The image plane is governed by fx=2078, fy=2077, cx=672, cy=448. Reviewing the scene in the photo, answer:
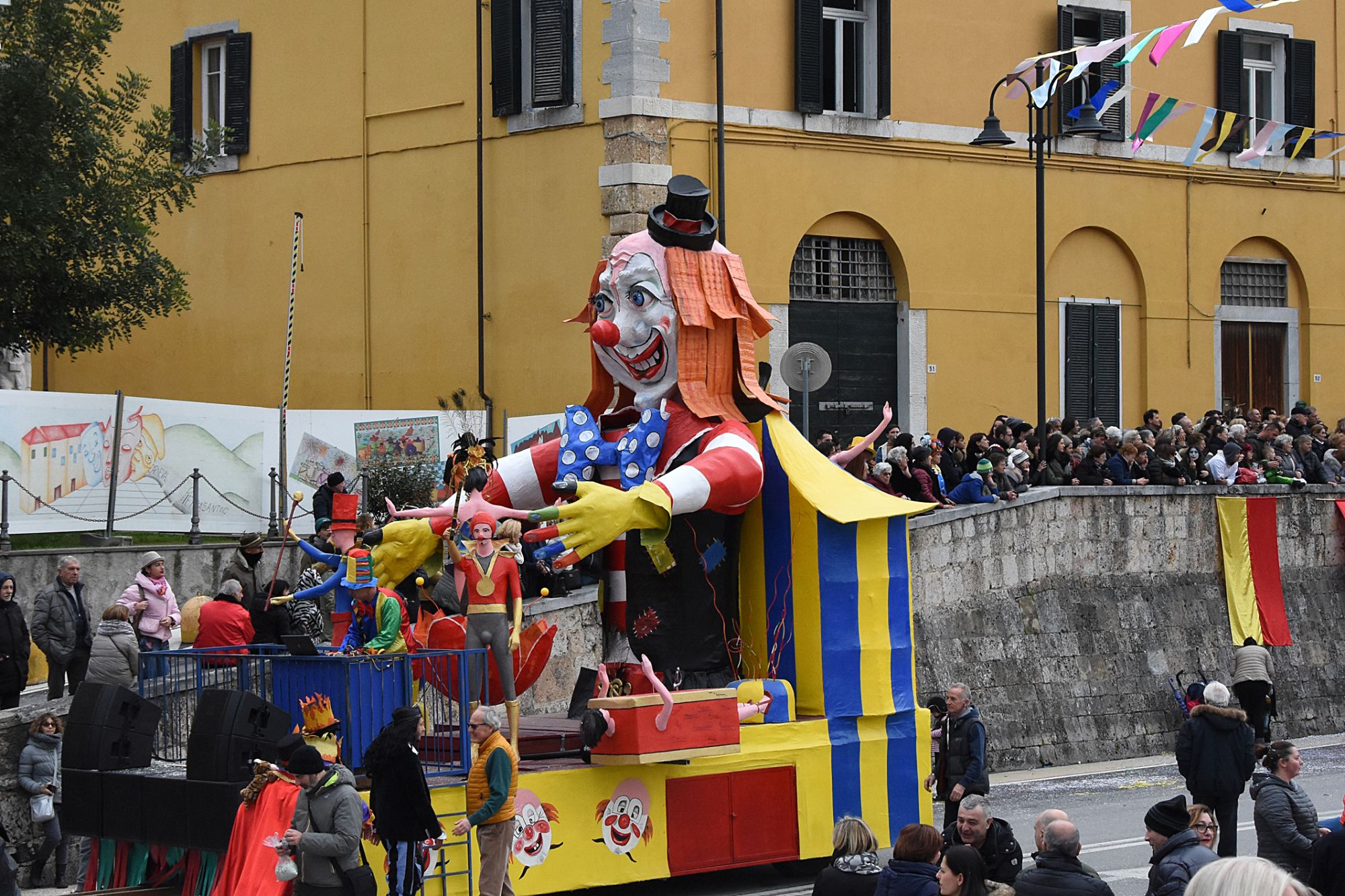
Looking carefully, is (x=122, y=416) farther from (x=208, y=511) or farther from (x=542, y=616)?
(x=542, y=616)

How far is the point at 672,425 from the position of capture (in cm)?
1359

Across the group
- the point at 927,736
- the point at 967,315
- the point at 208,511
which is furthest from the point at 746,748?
the point at 967,315

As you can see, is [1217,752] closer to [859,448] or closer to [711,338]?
[859,448]

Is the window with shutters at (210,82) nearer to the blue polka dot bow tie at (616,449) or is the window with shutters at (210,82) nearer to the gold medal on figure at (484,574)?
the blue polka dot bow tie at (616,449)

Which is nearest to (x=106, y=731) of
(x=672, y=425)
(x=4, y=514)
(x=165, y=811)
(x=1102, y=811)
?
(x=165, y=811)

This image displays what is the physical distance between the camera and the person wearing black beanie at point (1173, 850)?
29.5ft

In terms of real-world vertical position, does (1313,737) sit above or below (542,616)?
below

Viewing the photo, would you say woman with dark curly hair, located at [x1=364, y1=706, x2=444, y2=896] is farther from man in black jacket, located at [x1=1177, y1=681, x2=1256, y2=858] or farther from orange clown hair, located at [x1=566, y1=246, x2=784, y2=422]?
man in black jacket, located at [x1=1177, y1=681, x2=1256, y2=858]

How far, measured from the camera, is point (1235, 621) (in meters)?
24.7

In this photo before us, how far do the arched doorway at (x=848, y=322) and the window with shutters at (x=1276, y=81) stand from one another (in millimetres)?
6676

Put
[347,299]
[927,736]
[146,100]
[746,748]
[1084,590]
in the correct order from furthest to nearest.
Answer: [146,100] → [347,299] → [1084,590] → [927,736] → [746,748]

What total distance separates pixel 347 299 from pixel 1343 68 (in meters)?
15.3

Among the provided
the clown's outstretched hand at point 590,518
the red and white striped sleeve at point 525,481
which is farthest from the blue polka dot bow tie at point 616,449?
the clown's outstretched hand at point 590,518

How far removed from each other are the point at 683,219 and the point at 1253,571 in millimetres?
13531
